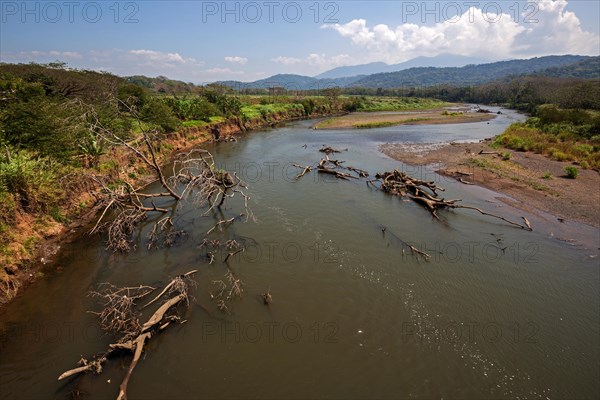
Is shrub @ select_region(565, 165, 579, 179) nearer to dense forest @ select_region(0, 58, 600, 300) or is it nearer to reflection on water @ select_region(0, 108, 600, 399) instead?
dense forest @ select_region(0, 58, 600, 300)

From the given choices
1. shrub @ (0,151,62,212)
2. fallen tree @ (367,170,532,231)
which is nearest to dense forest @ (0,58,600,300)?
shrub @ (0,151,62,212)

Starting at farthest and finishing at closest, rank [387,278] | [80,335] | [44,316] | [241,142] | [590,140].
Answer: [241,142] → [590,140] → [387,278] → [44,316] → [80,335]

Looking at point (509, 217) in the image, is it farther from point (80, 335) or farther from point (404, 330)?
point (80, 335)

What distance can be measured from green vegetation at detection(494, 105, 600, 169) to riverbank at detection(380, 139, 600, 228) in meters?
1.46

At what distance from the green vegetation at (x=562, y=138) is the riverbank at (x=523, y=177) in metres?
1.46

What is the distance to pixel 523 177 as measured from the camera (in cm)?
2438

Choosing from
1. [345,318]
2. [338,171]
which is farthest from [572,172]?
[345,318]

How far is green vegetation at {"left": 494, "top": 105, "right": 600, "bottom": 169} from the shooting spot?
29.3m

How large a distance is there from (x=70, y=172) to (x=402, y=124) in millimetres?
58707

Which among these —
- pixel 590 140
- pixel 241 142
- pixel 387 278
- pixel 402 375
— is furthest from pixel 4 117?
pixel 590 140

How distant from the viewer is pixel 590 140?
3400 centimetres

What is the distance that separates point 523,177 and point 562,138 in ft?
58.1

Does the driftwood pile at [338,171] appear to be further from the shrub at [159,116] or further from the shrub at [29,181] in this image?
the shrub at [29,181]

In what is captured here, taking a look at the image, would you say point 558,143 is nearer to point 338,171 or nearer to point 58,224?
point 338,171
